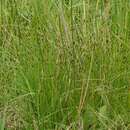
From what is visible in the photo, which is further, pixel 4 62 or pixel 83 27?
pixel 4 62

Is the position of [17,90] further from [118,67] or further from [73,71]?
[118,67]

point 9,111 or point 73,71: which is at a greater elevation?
point 73,71

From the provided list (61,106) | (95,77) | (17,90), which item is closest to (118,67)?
(95,77)

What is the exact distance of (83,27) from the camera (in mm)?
2344

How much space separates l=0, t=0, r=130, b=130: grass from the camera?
2.21m

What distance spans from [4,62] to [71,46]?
44 centimetres

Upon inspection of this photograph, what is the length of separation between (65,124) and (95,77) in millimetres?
241

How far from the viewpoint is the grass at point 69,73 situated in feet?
7.23

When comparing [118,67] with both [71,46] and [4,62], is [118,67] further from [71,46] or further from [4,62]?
[4,62]

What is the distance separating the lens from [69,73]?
2229mm

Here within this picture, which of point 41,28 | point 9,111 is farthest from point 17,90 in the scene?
point 41,28

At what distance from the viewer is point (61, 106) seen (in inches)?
88.1

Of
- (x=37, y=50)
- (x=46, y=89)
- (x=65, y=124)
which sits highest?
(x=37, y=50)

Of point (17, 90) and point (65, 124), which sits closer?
point (65, 124)
